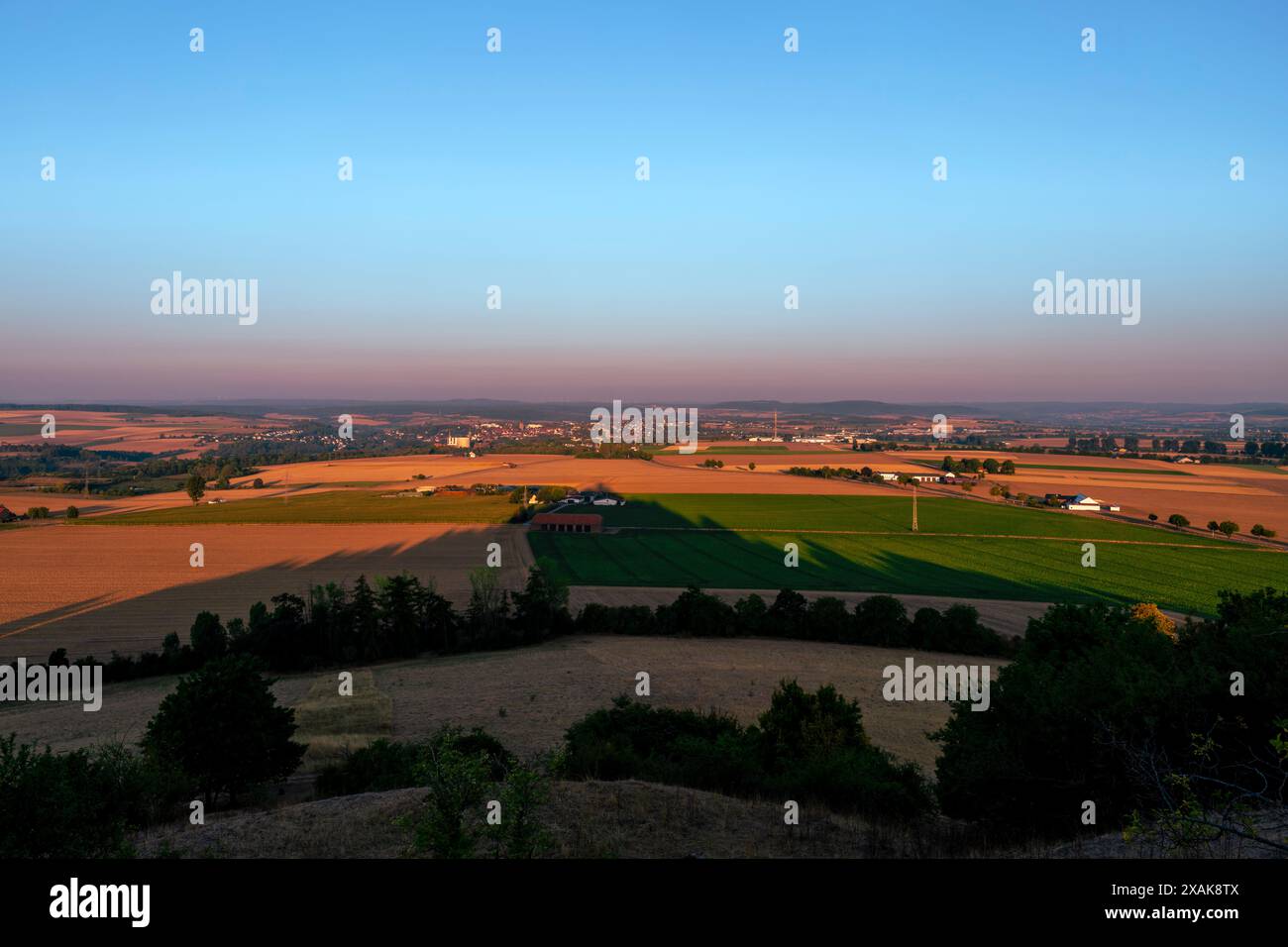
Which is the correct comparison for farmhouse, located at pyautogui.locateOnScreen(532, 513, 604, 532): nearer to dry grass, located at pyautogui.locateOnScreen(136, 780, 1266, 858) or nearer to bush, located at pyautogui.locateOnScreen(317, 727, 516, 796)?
bush, located at pyautogui.locateOnScreen(317, 727, 516, 796)

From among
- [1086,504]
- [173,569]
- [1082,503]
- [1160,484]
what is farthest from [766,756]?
[1160,484]

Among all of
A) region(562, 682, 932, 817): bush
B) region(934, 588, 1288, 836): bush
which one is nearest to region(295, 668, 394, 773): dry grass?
region(562, 682, 932, 817): bush

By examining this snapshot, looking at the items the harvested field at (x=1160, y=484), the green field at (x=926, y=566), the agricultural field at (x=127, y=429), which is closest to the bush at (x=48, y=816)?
the green field at (x=926, y=566)

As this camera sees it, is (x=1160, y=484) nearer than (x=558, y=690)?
No

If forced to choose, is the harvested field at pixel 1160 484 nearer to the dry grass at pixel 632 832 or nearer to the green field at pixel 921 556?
the green field at pixel 921 556

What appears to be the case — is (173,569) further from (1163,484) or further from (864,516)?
(1163,484)
